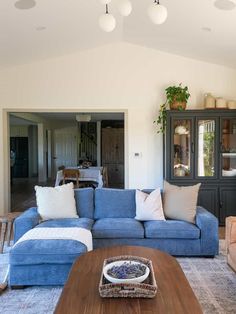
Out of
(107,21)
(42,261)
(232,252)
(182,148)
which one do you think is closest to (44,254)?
(42,261)

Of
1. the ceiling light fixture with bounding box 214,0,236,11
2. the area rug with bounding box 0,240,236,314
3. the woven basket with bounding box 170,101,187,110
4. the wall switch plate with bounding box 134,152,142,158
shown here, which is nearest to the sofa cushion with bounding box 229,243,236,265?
the area rug with bounding box 0,240,236,314

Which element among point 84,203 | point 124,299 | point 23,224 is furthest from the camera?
point 84,203

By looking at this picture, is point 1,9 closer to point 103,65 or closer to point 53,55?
point 53,55

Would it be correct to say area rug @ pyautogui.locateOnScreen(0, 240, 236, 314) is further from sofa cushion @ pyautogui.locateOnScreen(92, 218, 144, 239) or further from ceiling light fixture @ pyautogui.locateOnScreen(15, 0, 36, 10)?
ceiling light fixture @ pyautogui.locateOnScreen(15, 0, 36, 10)

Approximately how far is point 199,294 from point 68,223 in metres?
1.67

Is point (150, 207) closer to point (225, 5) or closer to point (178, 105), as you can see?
point (178, 105)

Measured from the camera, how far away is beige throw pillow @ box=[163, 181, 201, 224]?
155 inches

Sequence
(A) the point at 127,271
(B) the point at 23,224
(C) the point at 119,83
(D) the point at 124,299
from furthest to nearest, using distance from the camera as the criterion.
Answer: (C) the point at 119,83, (B) the point at 23,224, (A) the point at 127,271, (D) the point at 124,299

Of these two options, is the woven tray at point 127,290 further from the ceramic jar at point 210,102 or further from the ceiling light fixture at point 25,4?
the ceramic jar at point 210,102

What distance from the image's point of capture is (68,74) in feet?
18.9

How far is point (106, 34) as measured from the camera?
516 centimetres

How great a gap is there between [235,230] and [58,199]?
2137mm

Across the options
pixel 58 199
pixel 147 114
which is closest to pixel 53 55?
pixel 147 114

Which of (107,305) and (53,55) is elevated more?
(53,55)
